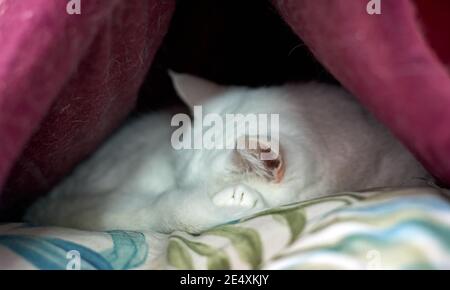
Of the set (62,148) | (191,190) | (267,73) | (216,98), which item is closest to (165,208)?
(191,190)

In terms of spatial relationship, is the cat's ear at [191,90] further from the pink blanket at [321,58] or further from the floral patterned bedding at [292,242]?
the floral patterned bedding at [292,242]

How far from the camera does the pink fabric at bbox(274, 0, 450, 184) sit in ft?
1.97

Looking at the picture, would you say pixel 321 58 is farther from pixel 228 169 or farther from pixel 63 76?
pixel 63 76

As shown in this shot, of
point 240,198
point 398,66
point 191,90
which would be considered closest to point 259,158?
point 240,198

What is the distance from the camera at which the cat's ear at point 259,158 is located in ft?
2.21

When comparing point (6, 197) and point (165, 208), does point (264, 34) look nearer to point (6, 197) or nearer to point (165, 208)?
point (165, 208)

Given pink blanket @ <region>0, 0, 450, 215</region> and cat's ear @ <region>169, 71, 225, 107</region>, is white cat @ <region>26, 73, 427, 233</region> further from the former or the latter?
pink blanket @ <region>0, 0, 450, 215</region>

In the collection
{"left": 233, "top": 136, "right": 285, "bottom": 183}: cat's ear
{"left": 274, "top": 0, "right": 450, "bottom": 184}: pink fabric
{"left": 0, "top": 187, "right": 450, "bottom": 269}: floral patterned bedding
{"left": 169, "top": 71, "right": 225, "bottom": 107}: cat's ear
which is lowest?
{"left": 0, "top": 187, "right": 450, "bottom": 269}: floral patterned bedding

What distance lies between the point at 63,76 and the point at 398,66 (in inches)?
14.4

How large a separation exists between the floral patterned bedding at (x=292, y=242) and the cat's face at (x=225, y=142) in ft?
0.26

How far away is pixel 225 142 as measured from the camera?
0.85 meters

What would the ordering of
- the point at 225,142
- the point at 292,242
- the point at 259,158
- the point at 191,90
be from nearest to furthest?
1. the point at 292,242
2. the point at 259,158
3. the point at 225,142
4. the point at 191,90

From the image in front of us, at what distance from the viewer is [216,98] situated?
1017mm

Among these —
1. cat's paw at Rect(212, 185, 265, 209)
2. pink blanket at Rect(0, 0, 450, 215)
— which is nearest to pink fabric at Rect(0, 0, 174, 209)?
pink blanket at Rect(0, 0, 450, 215)
